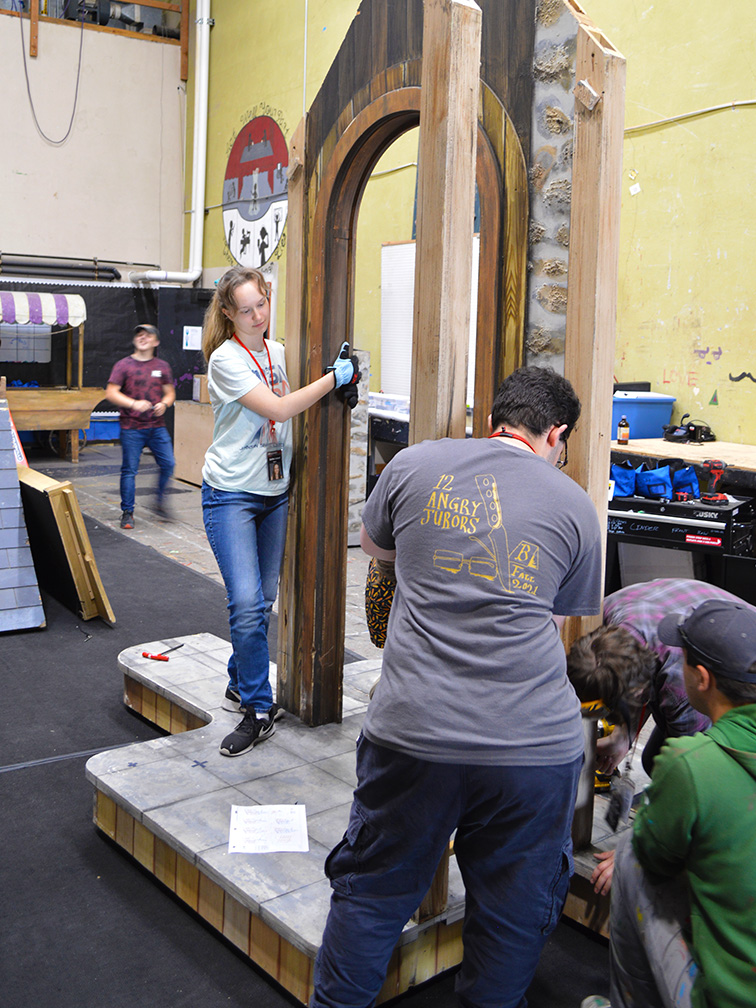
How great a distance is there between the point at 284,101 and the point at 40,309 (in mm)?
3803

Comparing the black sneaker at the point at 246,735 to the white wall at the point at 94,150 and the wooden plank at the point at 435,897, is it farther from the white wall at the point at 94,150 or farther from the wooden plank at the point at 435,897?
the white wall at the point at 94,150

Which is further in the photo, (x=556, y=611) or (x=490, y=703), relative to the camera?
(x=556, y=611)

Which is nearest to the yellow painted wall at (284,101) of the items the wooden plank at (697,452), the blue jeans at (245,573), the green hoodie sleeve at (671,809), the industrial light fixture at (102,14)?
the industrial light fixture at (102,14)

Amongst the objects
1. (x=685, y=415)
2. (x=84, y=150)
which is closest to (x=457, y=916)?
(x=685, y=415)

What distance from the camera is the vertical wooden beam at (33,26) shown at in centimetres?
1203

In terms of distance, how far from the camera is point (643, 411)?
20.2ft

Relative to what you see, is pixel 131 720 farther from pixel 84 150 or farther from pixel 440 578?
pixel 84 150

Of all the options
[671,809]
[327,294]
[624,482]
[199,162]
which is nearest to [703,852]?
[671,809]

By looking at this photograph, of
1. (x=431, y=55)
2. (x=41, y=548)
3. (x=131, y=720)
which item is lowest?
(x=131, y=720)

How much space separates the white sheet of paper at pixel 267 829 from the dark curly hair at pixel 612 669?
37.6 inches

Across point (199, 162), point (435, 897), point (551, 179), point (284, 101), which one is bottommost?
point (435, 897)

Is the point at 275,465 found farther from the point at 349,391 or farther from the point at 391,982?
the point at 391,982

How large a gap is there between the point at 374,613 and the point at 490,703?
872mm

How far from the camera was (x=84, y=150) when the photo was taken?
41.7 feet
